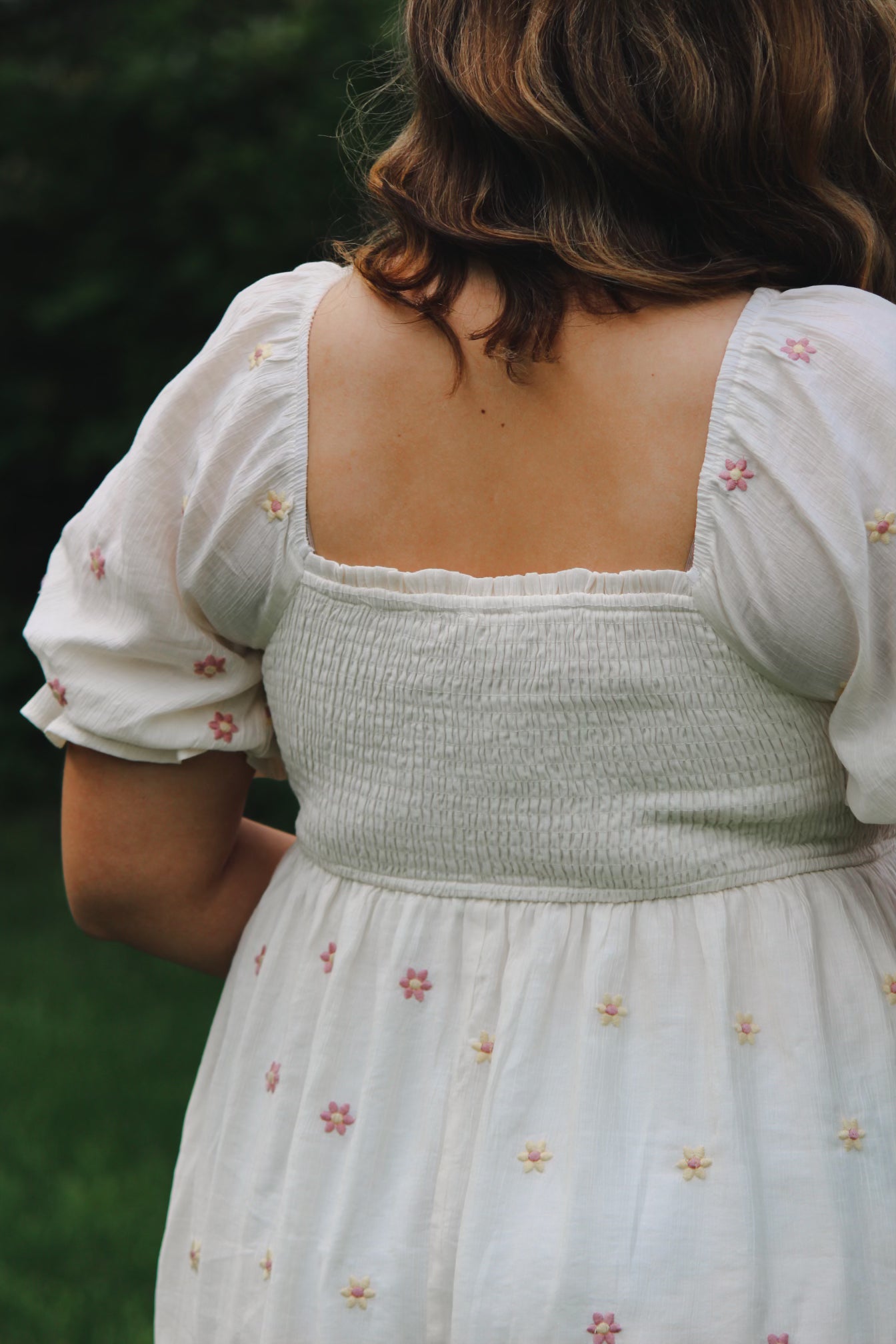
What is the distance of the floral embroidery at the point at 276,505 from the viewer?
1328mm

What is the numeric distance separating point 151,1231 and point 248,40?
396 cm

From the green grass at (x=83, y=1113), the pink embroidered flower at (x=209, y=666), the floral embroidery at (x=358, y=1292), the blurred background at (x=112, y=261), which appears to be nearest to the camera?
the floral embroidery at (x=358, y=1292)

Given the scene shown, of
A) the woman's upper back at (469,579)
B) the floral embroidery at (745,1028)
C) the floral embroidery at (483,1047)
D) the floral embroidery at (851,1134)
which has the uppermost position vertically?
the woman's upper back at (469,579)

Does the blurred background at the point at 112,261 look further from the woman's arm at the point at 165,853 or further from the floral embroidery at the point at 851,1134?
the floral embroidery at the point at 851,1134

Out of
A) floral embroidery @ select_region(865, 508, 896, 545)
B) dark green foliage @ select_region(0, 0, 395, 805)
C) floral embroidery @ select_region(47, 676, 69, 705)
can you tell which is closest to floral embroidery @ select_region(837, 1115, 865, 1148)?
floral embroidery @ select_region(865, 508, 896, 545)

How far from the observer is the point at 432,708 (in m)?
1.30

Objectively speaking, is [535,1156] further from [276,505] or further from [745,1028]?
[276,505]

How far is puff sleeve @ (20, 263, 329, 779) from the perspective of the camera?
134 cm

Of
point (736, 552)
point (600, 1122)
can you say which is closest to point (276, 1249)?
A: point (600, 1122)

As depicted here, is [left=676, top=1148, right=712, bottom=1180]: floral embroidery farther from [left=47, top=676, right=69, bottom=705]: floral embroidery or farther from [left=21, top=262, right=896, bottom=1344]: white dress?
[left=47, top=676, right=69, bottom=705]: floral embroidery

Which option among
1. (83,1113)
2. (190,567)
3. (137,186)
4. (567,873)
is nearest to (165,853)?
(190,567)

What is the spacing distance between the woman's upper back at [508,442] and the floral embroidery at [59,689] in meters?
0.31

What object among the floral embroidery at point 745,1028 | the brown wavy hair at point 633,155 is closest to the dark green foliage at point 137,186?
the brown wavy hair at point 633,155

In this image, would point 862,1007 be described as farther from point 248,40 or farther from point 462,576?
point 248,40
